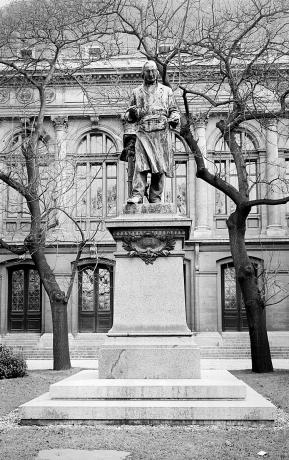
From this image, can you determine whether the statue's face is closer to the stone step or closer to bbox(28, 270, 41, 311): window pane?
the stone step

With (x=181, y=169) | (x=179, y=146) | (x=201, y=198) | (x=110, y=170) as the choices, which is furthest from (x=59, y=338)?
(x=179, y=146)

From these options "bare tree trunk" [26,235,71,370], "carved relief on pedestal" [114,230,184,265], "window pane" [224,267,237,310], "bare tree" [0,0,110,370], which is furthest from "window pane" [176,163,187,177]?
"carved relief on pedestal" [114,230,184,265]

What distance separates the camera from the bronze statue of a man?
405 inches

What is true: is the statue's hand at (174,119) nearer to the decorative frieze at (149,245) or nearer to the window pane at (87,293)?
the decorative frieze at (149,245)

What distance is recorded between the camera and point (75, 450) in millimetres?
6789

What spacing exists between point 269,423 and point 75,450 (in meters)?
2.56

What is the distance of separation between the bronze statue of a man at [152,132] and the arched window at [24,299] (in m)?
21.7

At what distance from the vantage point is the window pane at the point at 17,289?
3141 centimetres

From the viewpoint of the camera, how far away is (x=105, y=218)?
3072cm

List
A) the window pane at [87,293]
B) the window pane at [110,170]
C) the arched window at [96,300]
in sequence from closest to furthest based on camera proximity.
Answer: the arched window at [96,300], the window pane at [87,293], the window pane at [110,170]

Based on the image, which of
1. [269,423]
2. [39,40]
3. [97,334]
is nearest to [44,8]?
[39,40]

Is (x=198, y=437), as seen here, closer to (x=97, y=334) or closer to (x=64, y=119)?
(x=97, y=334)

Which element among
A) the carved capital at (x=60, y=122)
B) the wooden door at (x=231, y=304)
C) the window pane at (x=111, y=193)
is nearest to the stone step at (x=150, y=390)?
the wooden door at (x=231, y=304)

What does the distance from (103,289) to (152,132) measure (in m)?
21.2
